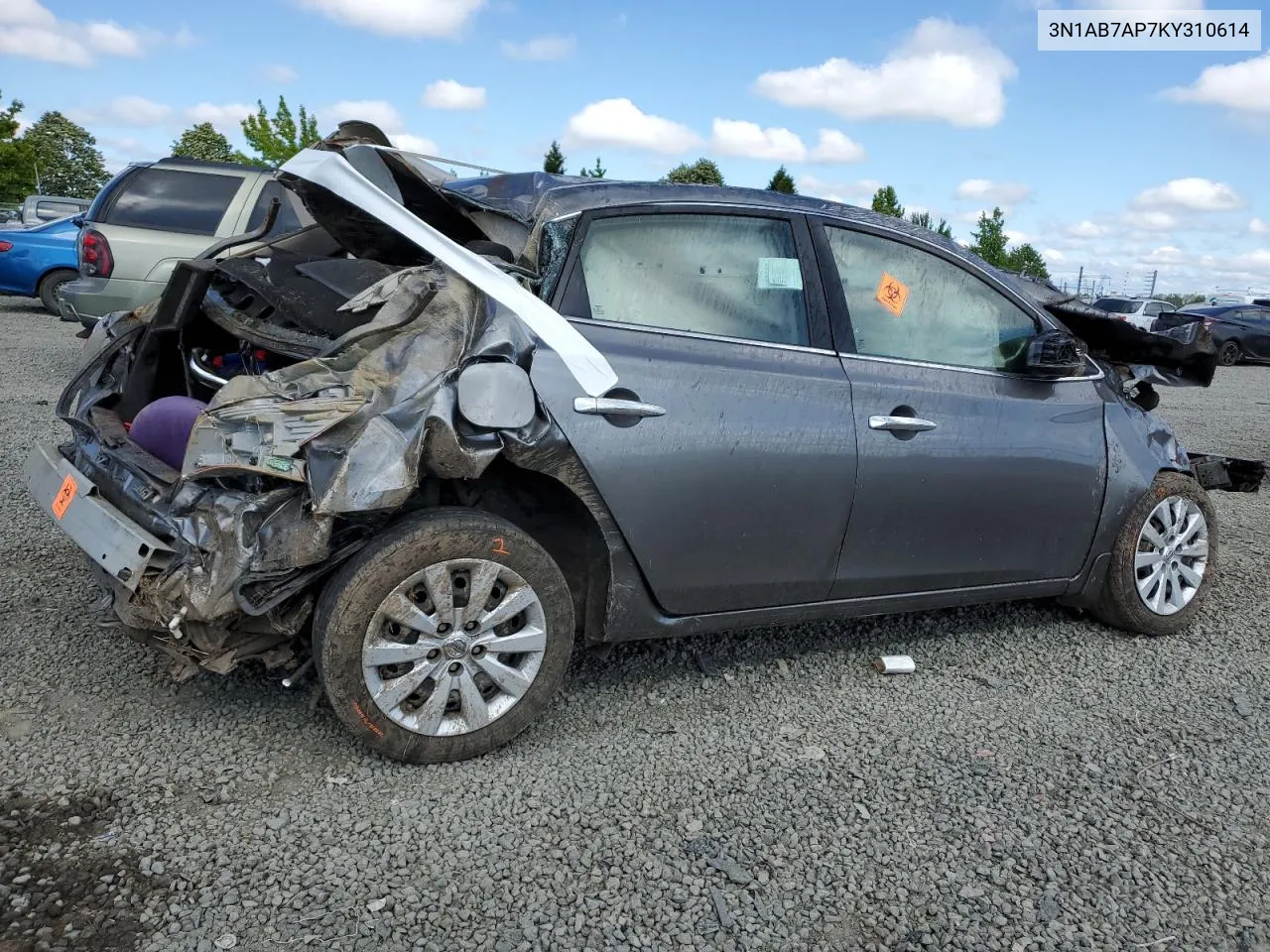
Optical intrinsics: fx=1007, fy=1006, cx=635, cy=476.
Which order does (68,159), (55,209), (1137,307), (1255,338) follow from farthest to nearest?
1. (68,159)
2. (1137,307)
3. (1255,338)
4. (55,209)

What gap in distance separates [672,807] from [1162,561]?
8.83ft

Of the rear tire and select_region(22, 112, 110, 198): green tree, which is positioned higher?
select_region(22, 112, 110, 198): green tree

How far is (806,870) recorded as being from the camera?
8.58 feet

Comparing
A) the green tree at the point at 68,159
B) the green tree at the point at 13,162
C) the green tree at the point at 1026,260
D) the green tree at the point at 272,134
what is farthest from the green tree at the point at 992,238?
the green tree at the point at 68,159

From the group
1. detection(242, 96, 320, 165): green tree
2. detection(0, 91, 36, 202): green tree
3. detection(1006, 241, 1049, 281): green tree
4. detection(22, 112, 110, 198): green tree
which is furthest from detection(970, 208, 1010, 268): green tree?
detection(22, 112, 110, 198): green tree

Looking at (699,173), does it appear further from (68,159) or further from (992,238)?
(68,159)

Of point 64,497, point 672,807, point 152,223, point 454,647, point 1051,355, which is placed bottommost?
point 672,807

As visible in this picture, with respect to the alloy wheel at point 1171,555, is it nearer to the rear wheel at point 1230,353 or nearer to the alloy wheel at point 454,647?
the alloy wheel at point 454,647

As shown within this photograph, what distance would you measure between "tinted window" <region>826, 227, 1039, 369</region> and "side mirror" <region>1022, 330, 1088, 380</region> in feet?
0.24

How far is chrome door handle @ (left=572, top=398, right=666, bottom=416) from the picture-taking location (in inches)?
118

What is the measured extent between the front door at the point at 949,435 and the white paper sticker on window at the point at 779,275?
0.43ft

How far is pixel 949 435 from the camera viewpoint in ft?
12.0

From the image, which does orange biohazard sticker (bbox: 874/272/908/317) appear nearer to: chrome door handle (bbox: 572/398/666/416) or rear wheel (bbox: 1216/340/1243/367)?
chrome door handle (bbox: 572/398/666/416)

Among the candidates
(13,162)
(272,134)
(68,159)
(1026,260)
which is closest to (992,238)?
(1026,260)
